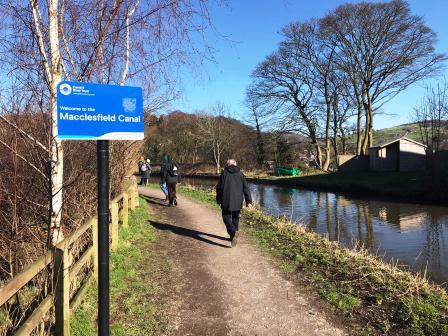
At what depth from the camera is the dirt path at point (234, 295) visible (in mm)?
5281

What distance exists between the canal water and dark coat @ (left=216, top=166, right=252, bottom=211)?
12.0ft

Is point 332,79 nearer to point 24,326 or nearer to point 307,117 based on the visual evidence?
point 307,117

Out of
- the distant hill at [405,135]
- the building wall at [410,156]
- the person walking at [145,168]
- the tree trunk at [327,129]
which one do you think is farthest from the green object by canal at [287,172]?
the person walking at [145,168]

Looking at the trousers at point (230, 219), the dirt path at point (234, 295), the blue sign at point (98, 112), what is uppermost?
the blue sign at point (98, 112)

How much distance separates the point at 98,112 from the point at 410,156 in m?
42.3

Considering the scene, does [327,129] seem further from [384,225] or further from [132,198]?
[132,198]

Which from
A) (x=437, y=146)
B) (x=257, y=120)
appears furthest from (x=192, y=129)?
(x=437, y=146)

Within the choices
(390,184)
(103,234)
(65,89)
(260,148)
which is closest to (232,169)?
(103,234)

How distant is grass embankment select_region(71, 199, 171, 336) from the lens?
17.0 ft

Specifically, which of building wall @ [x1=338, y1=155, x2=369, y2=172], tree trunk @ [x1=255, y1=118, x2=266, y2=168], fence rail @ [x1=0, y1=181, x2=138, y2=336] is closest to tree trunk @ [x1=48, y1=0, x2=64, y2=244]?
fence rail @ [x1=0, y1=181, x2=138, y2=336]

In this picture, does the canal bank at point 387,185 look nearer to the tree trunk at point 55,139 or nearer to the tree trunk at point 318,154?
the tree trunk at point 318,154

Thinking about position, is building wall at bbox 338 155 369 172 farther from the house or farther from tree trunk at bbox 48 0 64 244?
tree trunk at bbox 48 0 64 244

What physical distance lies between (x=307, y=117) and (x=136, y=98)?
4629 cm

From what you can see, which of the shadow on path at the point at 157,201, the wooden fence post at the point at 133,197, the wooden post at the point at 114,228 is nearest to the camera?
the wooden post at the point at 114,228
